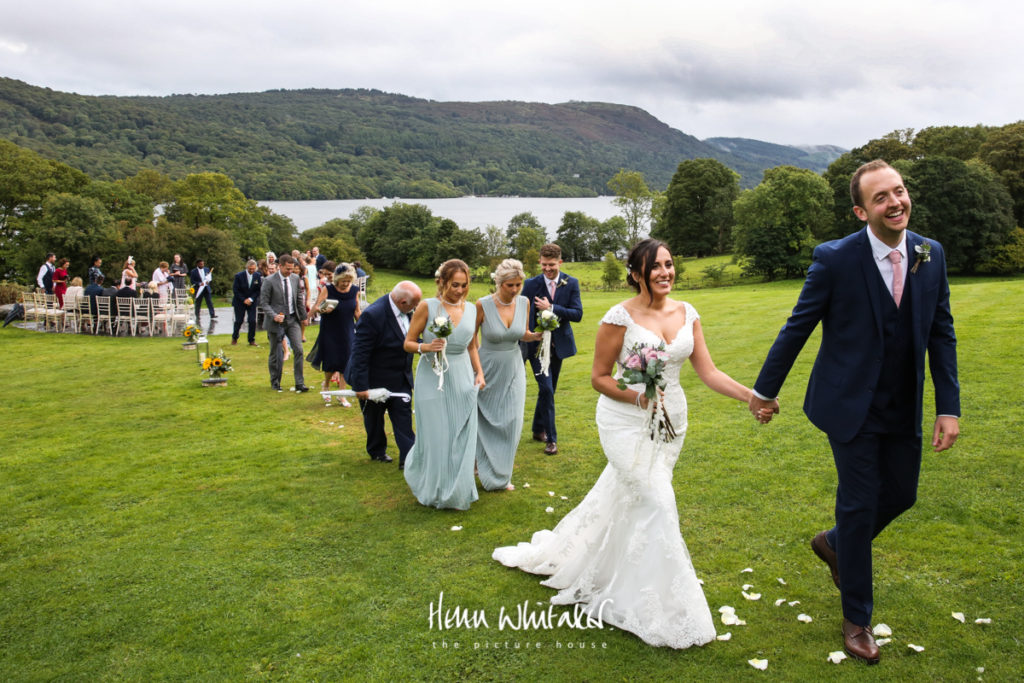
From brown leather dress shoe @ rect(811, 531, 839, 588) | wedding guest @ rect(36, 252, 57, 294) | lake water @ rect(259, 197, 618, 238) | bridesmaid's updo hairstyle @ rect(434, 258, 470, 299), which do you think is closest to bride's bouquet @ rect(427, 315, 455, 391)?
bridesmaid's updo hairstyle @ rect(434, 258, 470, 299)

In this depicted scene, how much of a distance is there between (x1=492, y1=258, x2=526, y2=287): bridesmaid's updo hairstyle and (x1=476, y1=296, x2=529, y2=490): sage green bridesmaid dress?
24 cm

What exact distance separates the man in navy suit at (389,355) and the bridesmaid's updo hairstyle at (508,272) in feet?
3.48

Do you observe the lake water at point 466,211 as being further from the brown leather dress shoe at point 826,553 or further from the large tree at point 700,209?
the brown leather dress shoe at point 826,553

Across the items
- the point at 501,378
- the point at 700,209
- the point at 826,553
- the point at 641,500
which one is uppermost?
the point at 700,209

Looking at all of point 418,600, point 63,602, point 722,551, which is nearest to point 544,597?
point 418,600

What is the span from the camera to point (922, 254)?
390cm

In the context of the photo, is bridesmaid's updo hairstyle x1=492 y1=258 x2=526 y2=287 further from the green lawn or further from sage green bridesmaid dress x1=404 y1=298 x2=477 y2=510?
the green lawn

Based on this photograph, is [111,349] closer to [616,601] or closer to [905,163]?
[616,601]

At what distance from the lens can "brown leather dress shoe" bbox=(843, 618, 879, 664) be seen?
396 centimetres

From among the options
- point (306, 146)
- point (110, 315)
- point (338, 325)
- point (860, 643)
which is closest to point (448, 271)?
point (860, 643)

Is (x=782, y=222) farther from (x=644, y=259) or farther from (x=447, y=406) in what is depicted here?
(x=644, y=259)

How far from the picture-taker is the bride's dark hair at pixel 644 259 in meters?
4.62

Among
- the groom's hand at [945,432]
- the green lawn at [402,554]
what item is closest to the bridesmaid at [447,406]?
the green lawn at [402,554]

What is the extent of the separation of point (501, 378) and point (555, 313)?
5.33 feet
